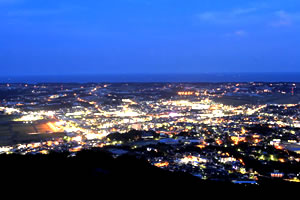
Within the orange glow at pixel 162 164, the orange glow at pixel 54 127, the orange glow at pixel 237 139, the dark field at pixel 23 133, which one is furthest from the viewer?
the orange glow at pixel 54 127

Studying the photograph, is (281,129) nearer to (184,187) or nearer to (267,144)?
(267,144)

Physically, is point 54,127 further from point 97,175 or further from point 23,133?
point 97,175

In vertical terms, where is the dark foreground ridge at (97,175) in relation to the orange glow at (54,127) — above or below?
above

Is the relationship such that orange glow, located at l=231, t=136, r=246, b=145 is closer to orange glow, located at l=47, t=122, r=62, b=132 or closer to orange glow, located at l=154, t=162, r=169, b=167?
orange glow, located at l=154, t=162, r=169, b=167

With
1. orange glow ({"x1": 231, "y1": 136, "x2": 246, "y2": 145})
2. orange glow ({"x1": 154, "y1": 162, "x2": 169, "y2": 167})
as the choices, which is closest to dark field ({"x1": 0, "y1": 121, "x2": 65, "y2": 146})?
orange glow ({"x1": 154, "y1": 162, "x2": 169, "y2": 167})

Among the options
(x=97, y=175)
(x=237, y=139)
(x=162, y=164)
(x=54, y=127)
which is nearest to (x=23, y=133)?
(x=54, y=127)

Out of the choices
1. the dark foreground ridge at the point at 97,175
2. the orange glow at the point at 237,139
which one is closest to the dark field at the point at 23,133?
the dark foreground ridge at the point at 97,175

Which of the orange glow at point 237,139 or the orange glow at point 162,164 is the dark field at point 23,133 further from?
the orange glow at point 237,139

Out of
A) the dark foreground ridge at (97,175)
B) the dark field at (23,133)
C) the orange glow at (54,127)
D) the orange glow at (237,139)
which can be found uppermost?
the dark foreground ridge at (97,175)

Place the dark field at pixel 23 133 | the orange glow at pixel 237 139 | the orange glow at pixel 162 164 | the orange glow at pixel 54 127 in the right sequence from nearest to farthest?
1. the orange glow at pixel 162 164
2. the orange glow at pixel 237 139
3. the dark field at pixel 23 133
4. the orange glow at pixel 54 127
